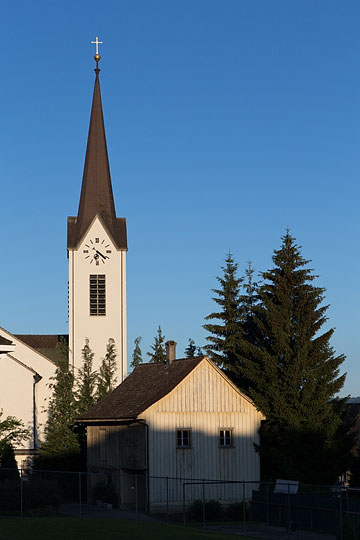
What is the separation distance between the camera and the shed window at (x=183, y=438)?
145ft

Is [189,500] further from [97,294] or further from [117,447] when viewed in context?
[97,294]

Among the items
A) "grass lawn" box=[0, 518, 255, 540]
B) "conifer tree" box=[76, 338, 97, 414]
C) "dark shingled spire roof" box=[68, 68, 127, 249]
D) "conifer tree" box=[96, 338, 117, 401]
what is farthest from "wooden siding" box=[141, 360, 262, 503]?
"dark shingled spire roof" box=[68, 68, 127, 249]

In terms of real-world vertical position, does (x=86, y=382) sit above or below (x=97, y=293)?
below

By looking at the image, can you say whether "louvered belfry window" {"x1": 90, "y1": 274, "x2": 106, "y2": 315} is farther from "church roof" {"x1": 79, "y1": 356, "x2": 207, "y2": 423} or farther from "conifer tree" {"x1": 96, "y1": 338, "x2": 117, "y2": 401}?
"church roof" {"x1": 79, "y1": 356, "x2": 207, "y2": 423}

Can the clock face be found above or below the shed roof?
above

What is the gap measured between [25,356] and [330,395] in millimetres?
26066

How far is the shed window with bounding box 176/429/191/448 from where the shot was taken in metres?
44.1

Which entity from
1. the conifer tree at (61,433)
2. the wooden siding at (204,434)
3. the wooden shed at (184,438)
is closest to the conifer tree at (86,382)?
the conifer tree at (61,433)

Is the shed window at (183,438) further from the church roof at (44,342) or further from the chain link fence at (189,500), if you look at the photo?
the church roof at (44,342)

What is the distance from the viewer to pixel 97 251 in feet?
214

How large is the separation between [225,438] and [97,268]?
2287cm

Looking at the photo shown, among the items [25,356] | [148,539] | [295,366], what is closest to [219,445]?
[295,366]

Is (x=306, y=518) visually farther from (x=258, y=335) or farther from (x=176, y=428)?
(x=258, y=335)

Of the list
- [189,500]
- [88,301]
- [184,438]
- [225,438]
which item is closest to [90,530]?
[189,500]
